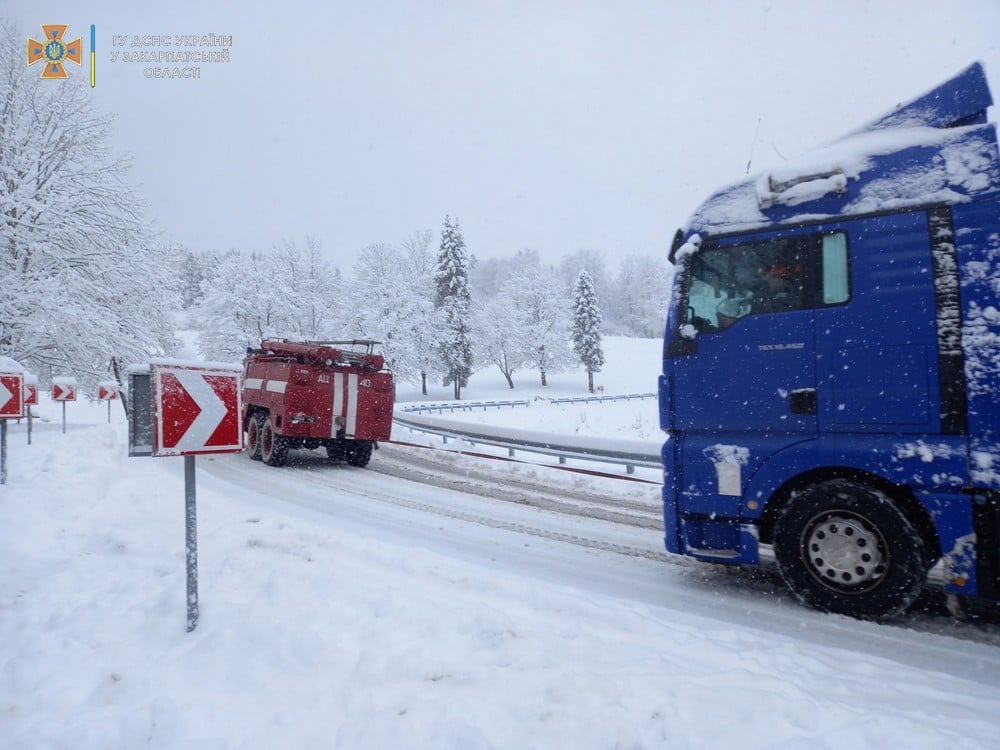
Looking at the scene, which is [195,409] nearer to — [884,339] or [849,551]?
[849,551]

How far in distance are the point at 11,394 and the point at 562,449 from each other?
8.87 meters

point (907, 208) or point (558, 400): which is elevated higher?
point (907, 208)

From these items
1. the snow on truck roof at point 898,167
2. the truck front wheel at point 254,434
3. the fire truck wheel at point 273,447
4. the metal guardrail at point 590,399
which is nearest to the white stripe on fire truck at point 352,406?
A: the fire truck wheel at point 273,447

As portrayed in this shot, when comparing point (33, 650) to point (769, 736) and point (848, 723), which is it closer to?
point (769, 736)

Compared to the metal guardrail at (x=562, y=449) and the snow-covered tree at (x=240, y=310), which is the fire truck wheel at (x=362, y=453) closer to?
the metal guardrail at (x=562, y=449)

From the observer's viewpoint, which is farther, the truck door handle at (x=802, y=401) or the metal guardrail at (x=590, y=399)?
the metal guardrail at (x=590, y=399)

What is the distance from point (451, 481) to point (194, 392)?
683cm

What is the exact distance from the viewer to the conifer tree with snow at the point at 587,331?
5462 cm

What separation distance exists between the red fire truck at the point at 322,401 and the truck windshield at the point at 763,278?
807cm

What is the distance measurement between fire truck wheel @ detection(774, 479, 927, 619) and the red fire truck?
8710 millimetres

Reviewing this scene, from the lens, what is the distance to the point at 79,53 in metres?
18.1

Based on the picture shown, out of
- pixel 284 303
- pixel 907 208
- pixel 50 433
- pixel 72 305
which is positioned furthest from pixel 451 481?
pixel 284 303

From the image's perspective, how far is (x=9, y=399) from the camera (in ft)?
27.1

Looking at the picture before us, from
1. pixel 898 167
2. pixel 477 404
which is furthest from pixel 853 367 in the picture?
pixel 477 404
